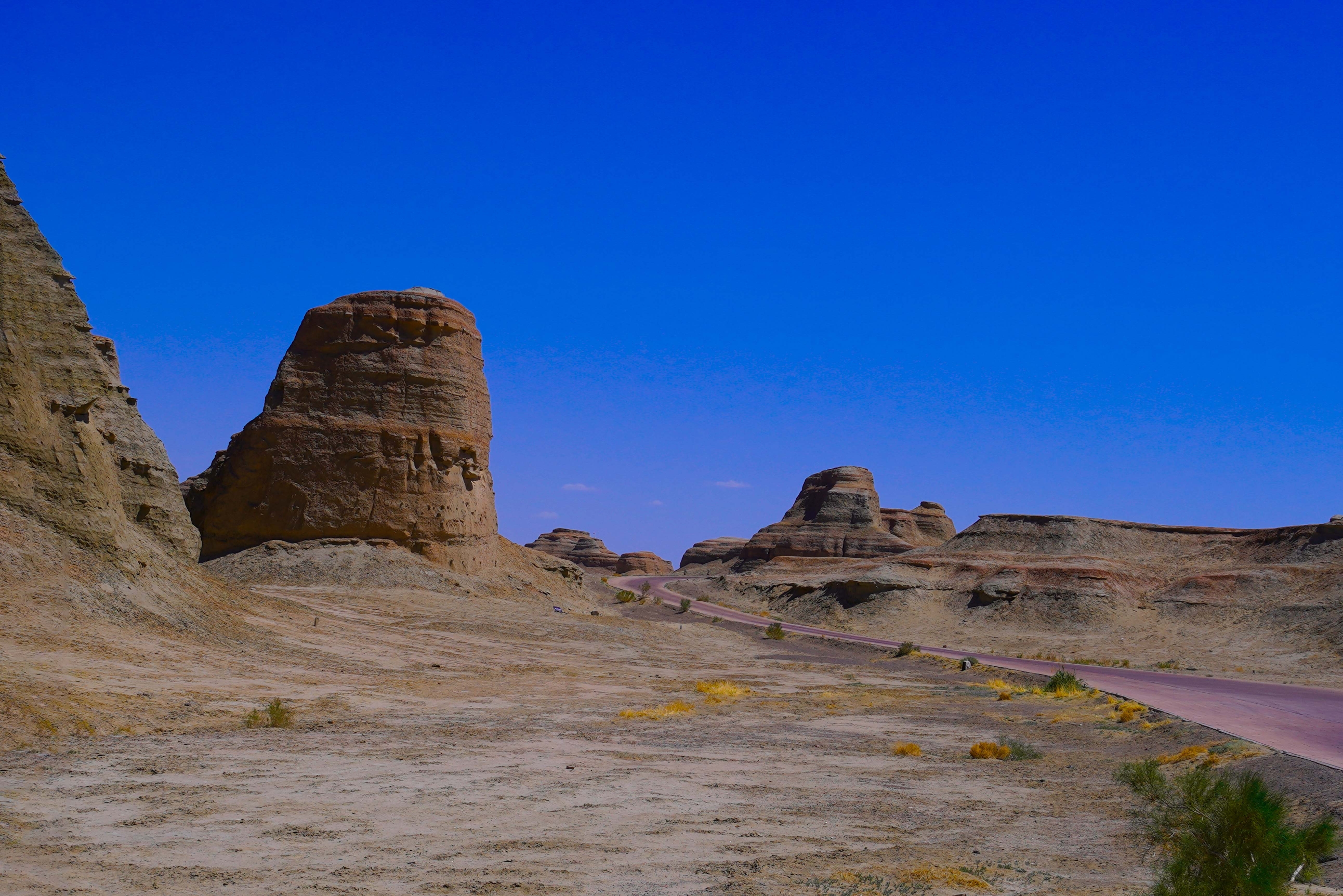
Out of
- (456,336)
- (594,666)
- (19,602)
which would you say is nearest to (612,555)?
(456,336)

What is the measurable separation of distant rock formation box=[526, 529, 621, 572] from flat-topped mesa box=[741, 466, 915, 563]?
107 ft

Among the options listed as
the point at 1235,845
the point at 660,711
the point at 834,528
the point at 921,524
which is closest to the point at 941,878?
the point at 1235,845

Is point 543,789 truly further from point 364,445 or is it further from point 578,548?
point 578,548

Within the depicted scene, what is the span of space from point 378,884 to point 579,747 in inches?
269

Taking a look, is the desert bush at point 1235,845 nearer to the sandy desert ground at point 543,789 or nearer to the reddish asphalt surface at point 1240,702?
the sandy desert ground at point 543,789

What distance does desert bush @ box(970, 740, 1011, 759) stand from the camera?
14.4 m

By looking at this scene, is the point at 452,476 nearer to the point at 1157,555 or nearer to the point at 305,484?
the point at 305,484

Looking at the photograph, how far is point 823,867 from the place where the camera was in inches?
321

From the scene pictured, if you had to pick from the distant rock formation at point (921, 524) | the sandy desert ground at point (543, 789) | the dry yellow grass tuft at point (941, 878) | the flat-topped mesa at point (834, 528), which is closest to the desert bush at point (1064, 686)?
the sandy desert ground at point (543, 789)

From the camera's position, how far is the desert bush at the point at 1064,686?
78.4 ft

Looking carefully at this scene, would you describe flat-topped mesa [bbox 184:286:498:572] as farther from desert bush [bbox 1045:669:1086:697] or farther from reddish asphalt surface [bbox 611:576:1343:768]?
desert bush [bbox 1045:669:1086:697]

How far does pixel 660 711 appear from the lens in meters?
18.1

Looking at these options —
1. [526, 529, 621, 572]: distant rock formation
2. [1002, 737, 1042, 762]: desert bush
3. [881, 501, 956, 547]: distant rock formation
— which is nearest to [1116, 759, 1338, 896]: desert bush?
[1002, 737, 1042, 762]: desert bush

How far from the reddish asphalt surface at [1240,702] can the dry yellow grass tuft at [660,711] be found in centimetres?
847
